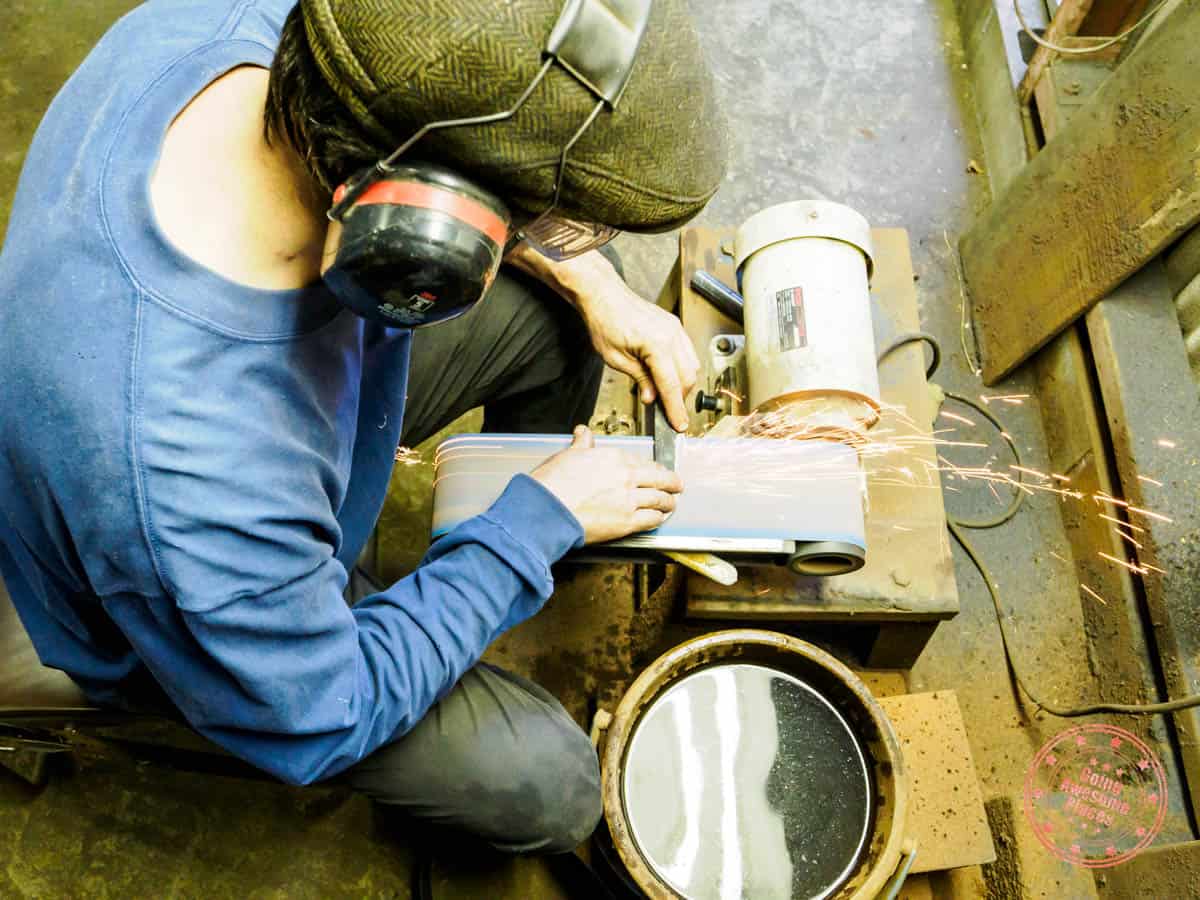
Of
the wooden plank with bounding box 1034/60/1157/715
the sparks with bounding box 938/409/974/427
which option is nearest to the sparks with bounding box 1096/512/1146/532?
the wooden plank with bounding box 1034/60/1157/715

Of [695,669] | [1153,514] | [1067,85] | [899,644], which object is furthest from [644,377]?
[1067,85]

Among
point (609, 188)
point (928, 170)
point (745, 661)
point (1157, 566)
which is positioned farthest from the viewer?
point (928, 170)

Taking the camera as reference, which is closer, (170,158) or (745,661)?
(170,158)

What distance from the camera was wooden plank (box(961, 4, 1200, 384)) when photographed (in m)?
2.19

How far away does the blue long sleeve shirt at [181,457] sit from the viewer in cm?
103

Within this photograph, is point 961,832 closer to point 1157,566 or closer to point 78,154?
point 1157,566

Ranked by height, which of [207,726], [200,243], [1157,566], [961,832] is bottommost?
[961,832]

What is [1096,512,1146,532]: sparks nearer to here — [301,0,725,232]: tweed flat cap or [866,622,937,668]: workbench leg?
[866,622,937,668]: workbench leg

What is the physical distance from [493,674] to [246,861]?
3.04 feet

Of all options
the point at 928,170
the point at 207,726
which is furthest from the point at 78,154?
the point at 928,170

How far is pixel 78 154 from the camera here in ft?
3.63

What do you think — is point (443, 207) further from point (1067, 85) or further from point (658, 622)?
point (1067, 85)

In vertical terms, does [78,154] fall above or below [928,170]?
below

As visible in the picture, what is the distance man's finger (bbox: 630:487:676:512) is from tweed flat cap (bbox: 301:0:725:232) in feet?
2.38
